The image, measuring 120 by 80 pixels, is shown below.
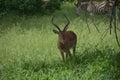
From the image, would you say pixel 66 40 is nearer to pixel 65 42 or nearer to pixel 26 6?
pixel 65 42

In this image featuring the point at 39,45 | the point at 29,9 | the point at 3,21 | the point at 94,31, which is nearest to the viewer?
the point at 39,45

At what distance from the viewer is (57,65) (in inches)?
346

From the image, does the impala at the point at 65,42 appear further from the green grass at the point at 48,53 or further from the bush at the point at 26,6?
the bush at the point at 26,6

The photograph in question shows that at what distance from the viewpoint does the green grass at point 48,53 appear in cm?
747

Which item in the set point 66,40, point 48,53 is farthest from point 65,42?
point 48,53

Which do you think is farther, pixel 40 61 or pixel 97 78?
pixel 40 61

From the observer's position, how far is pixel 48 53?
390 inches

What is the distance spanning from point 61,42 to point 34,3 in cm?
653

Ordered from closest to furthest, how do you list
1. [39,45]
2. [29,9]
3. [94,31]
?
[39,45] → [94,31] → [29,9]

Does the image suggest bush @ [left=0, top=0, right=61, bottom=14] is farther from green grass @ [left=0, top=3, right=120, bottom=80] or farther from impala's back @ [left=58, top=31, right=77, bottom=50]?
impala's back @ [left=58, top=31, right=77, bottom=50]

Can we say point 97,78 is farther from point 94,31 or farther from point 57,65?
point 94,31

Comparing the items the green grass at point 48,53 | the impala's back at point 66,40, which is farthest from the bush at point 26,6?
the impala's back at point 66,40

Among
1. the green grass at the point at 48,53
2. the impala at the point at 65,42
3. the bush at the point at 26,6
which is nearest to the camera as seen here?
the green grass at the point at 48,53

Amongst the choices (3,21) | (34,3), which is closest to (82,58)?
(3,21)
